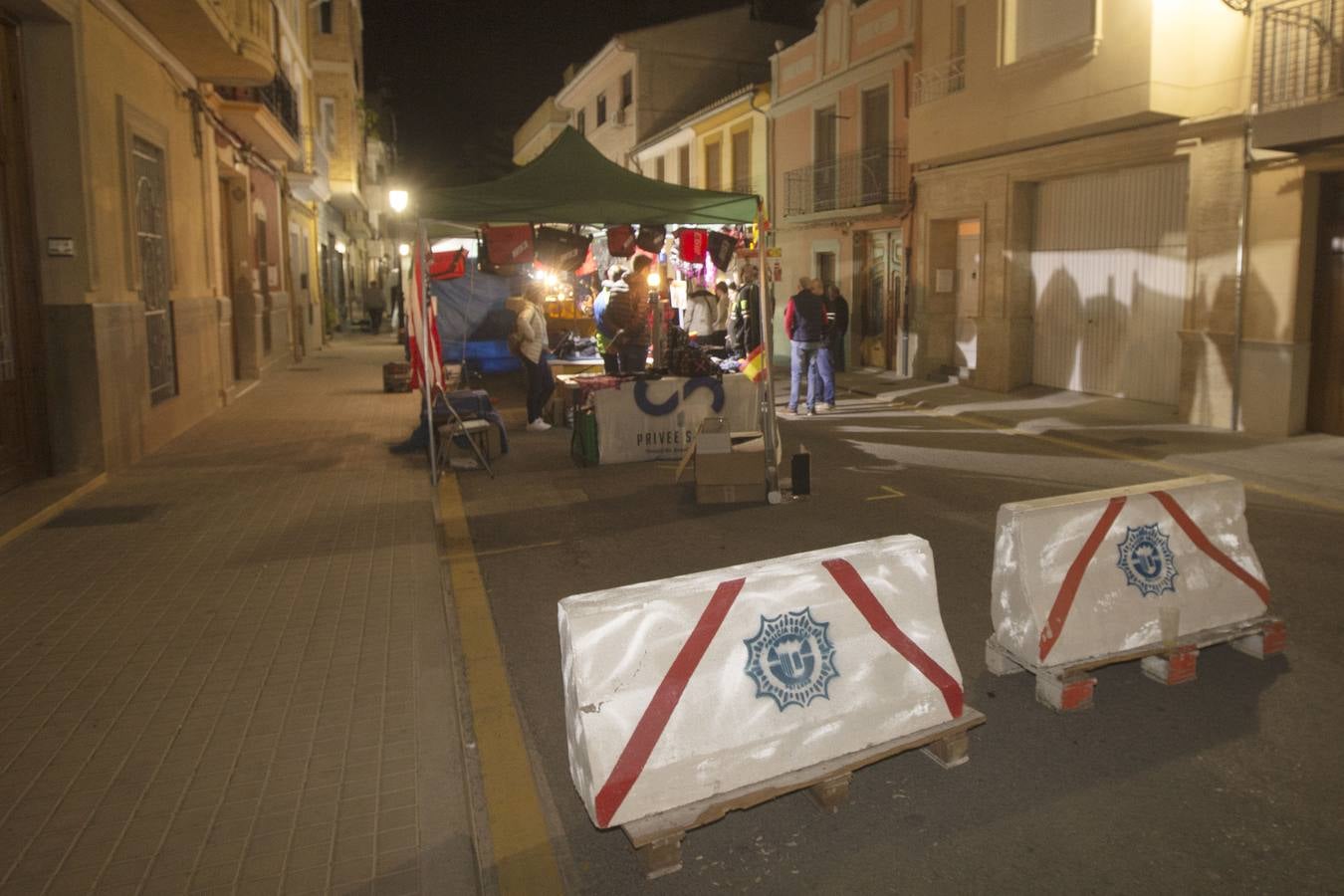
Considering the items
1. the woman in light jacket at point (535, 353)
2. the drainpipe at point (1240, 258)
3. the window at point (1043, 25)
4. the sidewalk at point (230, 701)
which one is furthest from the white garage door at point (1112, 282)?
the sidewalk at point (230, 701)

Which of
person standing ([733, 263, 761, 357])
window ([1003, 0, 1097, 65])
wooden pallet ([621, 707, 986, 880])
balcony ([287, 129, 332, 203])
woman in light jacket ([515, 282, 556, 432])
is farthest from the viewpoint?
balcony ([287, 129, 332, 203])

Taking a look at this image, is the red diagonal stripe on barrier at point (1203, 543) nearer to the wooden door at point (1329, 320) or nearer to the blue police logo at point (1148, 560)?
the blue police logo at point (1148, 560)

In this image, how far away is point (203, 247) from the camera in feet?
46.0

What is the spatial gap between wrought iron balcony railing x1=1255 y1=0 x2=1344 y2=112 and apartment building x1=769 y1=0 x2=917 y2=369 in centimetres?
754

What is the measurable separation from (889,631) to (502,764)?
1620 millimetres

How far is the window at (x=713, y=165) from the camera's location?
27625mm

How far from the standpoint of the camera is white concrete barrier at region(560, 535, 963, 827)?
10.8 ft

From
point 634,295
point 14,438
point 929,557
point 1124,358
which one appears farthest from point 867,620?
point 1124,358

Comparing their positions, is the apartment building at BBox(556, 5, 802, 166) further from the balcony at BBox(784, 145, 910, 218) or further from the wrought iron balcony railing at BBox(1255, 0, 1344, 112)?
the wrought iron balcony railing at BBox(1255, 0, 1344, 112)

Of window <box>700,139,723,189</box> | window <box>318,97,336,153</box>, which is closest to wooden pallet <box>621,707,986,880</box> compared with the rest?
window <box>700,139,723,189</box>

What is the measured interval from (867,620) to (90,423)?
8045 millimetres

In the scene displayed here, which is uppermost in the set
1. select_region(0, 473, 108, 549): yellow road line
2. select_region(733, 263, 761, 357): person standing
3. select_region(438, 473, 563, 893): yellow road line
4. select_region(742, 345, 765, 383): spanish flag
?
select_region(733, 263, 761, 357): person standing

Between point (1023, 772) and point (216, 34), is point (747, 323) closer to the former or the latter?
point (216, 34)

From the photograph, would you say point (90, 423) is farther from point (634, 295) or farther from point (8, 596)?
point (634, 295)
